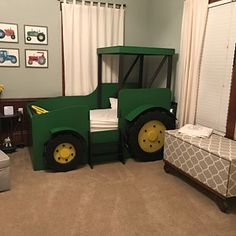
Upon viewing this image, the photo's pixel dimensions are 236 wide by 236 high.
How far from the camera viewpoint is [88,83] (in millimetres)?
4230

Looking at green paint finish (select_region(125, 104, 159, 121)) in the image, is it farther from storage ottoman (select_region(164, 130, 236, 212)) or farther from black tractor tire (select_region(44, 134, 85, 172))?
black tractor tire (select_region(44, 134, 85, 172))

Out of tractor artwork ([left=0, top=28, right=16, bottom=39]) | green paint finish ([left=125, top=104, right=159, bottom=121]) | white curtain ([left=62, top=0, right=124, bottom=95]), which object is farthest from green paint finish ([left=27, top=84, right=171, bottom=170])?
tractor artwork ([left=0, top=28, right=16, bottom=39])

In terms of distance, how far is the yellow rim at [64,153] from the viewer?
3.13 m

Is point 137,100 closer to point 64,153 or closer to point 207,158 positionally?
point 64,153

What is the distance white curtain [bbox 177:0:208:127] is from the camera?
10.6 ft

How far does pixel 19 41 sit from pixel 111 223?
2.90 metres

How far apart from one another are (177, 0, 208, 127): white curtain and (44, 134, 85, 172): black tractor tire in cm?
145

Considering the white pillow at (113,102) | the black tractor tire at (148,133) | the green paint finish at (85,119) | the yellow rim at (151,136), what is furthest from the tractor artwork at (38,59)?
the yellow rim at (151,136)

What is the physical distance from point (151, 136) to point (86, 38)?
6.11 feet

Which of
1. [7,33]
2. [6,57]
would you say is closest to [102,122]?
[6,57]

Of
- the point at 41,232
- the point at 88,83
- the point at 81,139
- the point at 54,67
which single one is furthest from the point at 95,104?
the point at 41,232

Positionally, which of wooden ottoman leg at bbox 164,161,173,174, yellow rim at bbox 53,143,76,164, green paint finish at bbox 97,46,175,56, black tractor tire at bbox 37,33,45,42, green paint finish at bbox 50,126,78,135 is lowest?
wooden ottoman leg at bbox 164,161,173,174

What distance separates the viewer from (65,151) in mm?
3162

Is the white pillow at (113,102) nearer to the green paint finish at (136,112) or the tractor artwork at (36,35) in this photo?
the green paint finish at (136,112)
